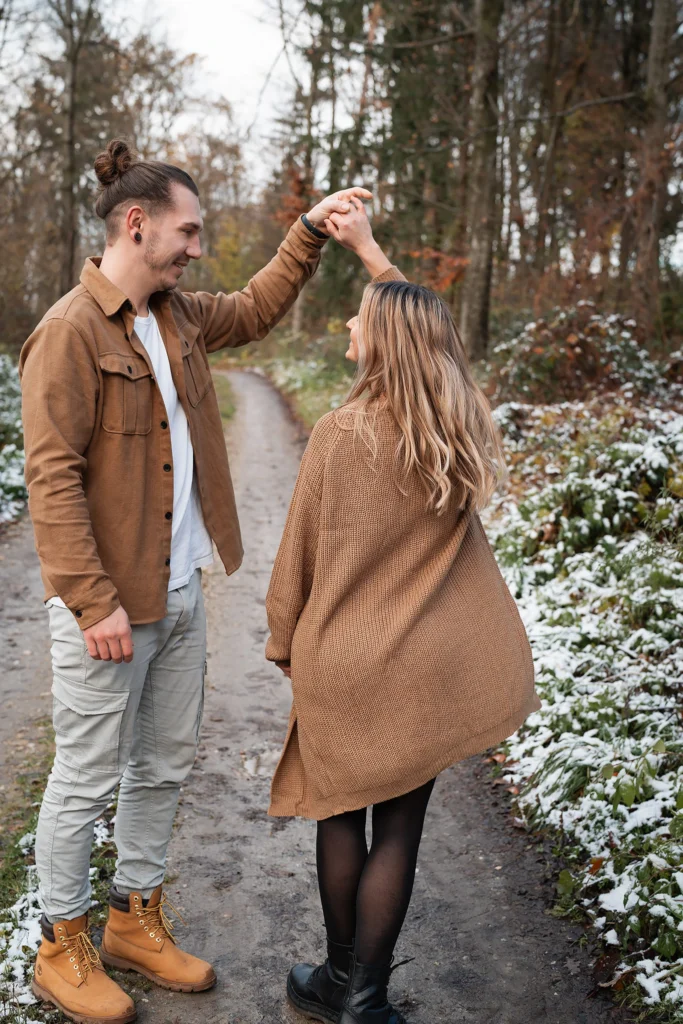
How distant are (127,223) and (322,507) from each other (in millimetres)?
1091

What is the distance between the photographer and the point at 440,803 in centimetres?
441

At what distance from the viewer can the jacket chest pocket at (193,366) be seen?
2861 mm

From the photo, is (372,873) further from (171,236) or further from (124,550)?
(171,236)

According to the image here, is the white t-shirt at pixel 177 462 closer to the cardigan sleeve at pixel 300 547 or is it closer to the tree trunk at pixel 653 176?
the cardigan sleeve at pixel 300 547

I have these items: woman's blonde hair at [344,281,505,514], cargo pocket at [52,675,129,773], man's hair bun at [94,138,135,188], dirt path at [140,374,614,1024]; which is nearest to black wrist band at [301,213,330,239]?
man's hair bun at [94,138,135,188]

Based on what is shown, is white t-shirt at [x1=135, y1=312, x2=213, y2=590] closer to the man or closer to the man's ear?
the man

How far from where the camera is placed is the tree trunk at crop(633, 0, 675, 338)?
11.3m

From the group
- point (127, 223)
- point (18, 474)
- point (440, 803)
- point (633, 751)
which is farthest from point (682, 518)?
point (18, 474)

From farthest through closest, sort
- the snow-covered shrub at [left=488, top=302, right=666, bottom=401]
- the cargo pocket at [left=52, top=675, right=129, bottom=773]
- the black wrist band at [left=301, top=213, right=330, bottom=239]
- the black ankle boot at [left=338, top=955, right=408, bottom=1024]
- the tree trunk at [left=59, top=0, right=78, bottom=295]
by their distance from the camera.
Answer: the tree trunk at [left=59, top=0, right=78, bottom=295] → the snow-covered shrub at [left=488, top=302, right=666, bottom=401] → the black wrist band at [left=301, top=213, right=330, bottom=239] → the cargo pocket at [left=52, top=675, right=129, bottom=773] → the black ankle boot at [left=338, top=955, right=408, bottom=1024]

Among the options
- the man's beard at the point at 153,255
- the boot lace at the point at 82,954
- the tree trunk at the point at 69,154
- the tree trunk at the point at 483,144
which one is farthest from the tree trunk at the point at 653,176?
the tree trunk at the point at 69,154

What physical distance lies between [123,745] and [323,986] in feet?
3.25

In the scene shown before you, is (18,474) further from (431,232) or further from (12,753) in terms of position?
(431,232)

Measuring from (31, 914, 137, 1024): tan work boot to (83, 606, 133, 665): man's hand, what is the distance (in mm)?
930

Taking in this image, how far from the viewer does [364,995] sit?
8.15 ft
